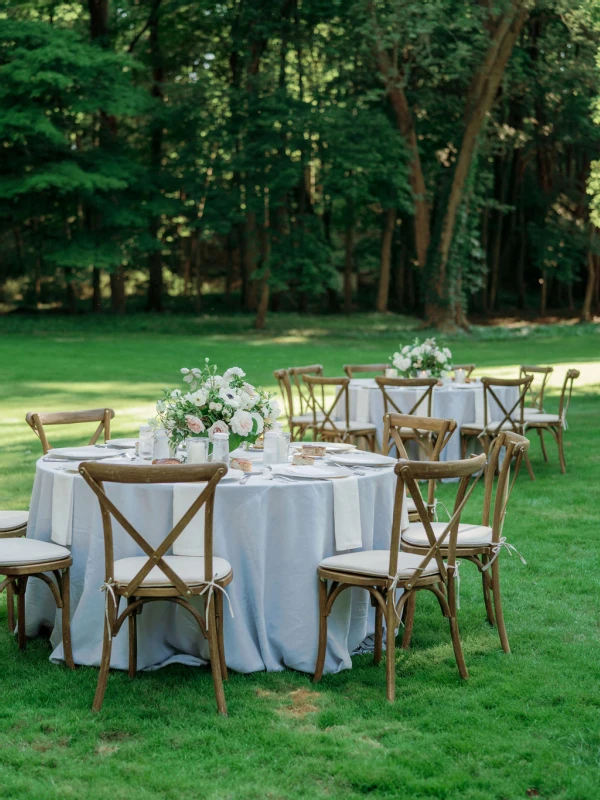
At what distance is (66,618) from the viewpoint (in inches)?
188

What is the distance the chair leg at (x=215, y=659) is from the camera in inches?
166

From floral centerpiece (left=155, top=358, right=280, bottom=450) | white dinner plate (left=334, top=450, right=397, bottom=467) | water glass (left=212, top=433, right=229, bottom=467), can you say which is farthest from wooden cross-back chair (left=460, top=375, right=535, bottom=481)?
water glass (left=212, top=433, right=229, bottom=467)

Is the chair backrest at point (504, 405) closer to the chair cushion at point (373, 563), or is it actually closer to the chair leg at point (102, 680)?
the chair cushion at point (373, 563)

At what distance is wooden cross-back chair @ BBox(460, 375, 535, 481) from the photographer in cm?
974

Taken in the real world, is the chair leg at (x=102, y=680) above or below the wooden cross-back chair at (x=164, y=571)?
below

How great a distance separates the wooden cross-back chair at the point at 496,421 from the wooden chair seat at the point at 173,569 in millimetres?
5570

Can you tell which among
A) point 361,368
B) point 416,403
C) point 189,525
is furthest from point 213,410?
point 361,368

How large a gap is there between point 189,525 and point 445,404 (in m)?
6.09

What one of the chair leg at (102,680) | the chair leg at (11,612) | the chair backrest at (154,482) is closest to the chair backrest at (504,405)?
the chair leg at (11,612)

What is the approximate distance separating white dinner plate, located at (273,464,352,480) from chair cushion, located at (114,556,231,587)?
0.60 metres

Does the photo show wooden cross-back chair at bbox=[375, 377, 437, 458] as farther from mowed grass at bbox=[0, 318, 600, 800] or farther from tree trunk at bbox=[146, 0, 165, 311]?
tree trunk at bbox=[146, 0, 165, 311]

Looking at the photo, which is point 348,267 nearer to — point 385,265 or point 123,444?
point 385,265

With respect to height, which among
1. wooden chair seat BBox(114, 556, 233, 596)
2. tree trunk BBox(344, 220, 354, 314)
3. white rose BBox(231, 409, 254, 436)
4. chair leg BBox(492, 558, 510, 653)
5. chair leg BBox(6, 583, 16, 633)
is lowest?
chair leg BBox(6, 583, 16, 633)

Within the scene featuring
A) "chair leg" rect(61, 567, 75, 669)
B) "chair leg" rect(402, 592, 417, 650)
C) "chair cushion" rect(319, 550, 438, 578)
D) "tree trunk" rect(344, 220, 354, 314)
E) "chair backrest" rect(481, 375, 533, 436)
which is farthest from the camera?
"tree trunk" rect(344, 220, 354, 314)
